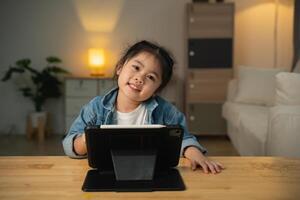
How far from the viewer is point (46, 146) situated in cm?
418

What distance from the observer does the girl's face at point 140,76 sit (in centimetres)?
127

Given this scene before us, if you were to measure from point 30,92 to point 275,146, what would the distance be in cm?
333

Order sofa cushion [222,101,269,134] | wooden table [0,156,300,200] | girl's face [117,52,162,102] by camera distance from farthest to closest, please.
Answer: sofa cushion [222,101,269,134]
girl's face [117,52,162,102]
wooden table [0,156,300,200]

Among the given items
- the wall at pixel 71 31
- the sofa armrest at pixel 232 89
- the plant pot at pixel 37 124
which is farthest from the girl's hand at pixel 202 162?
the wall at pixel 71 31

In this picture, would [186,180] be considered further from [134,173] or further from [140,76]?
[140,76]

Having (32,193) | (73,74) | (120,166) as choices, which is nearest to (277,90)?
(120,166)

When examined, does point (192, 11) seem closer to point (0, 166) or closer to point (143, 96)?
point (143, 96)

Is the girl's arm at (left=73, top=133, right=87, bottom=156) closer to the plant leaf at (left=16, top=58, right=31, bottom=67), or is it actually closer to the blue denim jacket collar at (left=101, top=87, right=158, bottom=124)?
the blue denim jacket collar at (left=101, top=87, right=158, bottom=124)

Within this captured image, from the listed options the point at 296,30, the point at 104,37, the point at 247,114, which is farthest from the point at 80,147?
the point at 296,30

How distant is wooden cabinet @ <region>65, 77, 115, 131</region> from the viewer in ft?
15.0

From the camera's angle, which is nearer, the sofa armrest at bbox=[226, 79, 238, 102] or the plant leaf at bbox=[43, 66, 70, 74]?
the sofa armrest at bbox=[226, 79, 238, 102]

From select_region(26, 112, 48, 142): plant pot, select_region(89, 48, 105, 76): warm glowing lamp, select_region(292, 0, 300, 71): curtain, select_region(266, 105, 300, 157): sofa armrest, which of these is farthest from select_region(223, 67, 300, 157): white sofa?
select_region(26, 112, 48, 142): plant pot

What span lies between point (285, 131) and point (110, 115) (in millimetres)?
1237

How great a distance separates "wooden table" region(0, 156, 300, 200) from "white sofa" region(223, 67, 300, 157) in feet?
3.63
